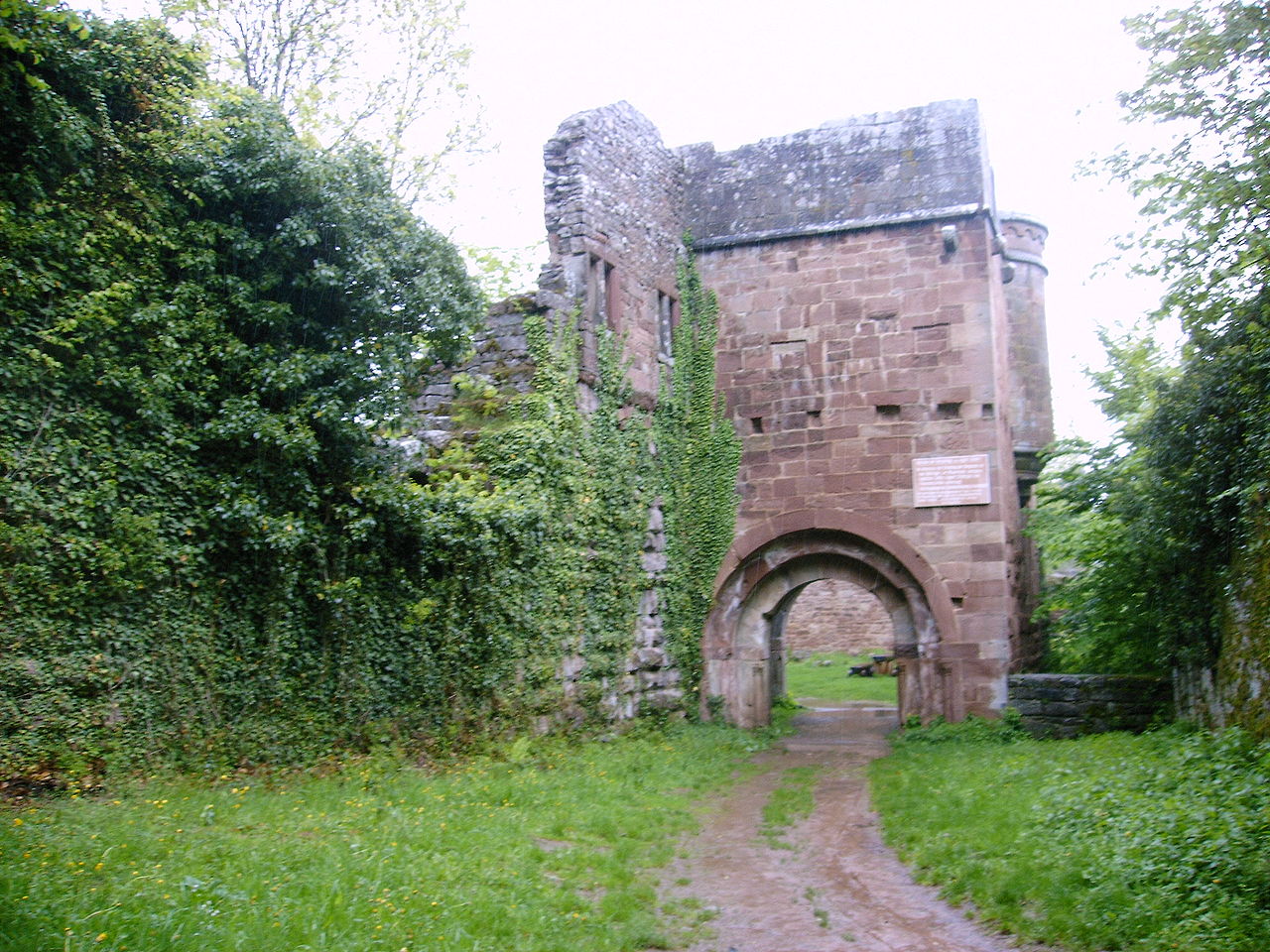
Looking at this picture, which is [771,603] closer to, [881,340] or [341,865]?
[881,340]

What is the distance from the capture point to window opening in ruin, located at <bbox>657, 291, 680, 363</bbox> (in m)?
14.3

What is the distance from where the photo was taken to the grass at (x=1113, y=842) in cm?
513

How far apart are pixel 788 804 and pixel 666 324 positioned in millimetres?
6909

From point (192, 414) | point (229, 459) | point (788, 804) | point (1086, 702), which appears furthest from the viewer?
point (1086, 702)

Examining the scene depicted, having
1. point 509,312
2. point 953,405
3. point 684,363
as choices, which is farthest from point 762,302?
point 509,312

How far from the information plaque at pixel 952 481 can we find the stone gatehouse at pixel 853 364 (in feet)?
0.08

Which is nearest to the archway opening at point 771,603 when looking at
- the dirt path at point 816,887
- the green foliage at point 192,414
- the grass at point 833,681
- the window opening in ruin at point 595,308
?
the dirt path at point 816,887

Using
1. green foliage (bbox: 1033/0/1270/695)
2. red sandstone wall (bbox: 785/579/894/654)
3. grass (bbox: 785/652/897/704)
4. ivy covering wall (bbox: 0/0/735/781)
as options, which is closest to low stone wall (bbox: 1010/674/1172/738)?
A: green foliage (bbox: 1033/0/1270/695)

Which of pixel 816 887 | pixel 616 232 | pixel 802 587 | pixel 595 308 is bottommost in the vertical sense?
pixel 816 887

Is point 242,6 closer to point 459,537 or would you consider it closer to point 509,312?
point 509,312

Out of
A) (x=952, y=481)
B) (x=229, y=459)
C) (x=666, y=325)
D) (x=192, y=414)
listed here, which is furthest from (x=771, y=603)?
(x=192, y=414)

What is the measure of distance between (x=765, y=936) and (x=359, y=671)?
4488 millimetres

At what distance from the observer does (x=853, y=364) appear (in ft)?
47.1

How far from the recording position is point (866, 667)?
23.2 metres
